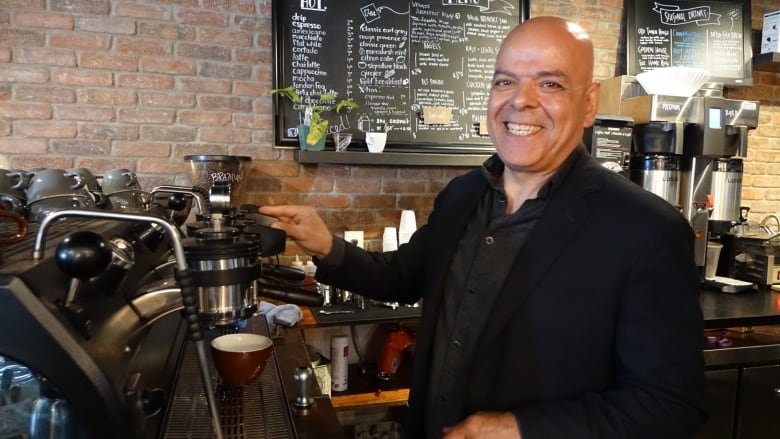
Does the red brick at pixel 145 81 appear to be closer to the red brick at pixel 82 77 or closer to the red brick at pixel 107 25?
the red brick at pixel 82 77

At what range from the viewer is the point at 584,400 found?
991 millimetres

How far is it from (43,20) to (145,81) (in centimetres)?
44

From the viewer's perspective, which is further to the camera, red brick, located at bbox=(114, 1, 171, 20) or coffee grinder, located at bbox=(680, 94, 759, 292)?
coffee grinder, located at bbox=(680, 94, 759, 292)

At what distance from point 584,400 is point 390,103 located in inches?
76.1

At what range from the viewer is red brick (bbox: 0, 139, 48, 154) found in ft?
7.34

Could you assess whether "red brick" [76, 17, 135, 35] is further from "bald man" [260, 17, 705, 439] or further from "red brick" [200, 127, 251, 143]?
"bald man" [260, 17, 705, 439]

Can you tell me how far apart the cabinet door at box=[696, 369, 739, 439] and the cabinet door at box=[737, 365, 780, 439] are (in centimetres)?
4

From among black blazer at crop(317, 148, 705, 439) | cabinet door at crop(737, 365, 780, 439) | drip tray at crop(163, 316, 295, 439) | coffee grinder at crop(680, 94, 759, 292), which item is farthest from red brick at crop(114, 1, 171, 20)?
cabinet door at crop(737, 365, 780, 439)

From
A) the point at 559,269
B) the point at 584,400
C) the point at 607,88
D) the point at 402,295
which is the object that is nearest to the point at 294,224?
the point at 402,295

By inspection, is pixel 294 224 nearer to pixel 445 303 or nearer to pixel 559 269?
pixel 445 303

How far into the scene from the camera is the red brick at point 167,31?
2340 mm

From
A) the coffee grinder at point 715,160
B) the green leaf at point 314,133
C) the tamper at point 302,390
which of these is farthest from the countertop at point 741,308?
the green leaf at point 314,133

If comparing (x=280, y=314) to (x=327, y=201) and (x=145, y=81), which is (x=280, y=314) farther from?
(x=145, y=81)

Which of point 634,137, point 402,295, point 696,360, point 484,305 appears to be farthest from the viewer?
point 634,137
